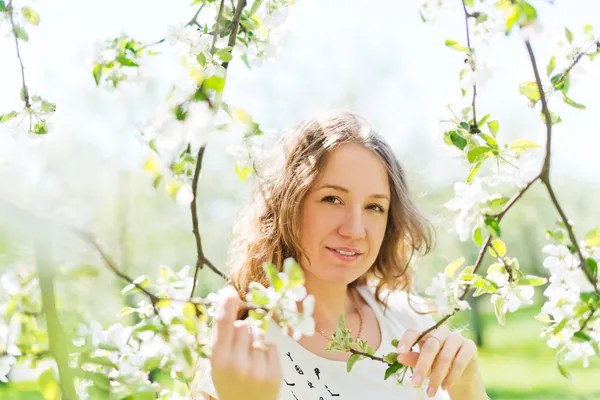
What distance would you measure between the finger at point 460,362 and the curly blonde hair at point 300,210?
0.43 meters

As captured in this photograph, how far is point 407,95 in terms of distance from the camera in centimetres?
1271

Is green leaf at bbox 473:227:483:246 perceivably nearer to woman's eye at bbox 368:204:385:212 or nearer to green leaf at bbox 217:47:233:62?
green leaf at bbox 217:47:233:62

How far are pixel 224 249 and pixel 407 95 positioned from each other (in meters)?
11.2

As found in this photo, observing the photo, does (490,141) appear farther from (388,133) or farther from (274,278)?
(388,133)

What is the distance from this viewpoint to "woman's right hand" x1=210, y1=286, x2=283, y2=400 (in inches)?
31.3

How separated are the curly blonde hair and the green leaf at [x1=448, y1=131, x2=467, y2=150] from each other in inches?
22.1

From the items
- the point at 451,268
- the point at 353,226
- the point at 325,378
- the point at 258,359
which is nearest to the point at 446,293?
the point at 451,268

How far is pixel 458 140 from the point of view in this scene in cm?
94

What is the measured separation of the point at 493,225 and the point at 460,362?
0.44 metres

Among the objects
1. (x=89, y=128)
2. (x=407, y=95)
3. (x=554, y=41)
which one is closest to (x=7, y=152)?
(x=554, y=41)

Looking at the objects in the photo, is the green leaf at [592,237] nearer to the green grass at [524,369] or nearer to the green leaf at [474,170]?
the green leaf at [474,170]

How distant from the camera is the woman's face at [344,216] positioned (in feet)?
4.65

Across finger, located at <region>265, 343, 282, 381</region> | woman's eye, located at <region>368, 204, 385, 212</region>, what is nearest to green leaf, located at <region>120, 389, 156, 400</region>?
finger, located at <region>265, 343, 282, 381</region>

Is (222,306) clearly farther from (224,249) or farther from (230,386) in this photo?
(224,249)
